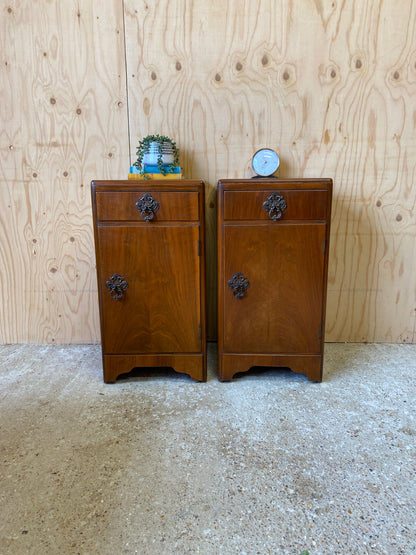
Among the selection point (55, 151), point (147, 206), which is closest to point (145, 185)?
point (147, 206)

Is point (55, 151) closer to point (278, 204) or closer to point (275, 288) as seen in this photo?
point (278, 204)

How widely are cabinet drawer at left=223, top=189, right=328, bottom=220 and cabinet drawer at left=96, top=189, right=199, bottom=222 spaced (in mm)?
152

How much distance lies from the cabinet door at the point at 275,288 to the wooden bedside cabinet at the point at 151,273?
14 cm

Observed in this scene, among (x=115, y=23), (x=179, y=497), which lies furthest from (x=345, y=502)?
(x=115, y=23)

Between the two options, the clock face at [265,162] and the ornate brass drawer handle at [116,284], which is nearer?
the ornate brass drawer handle at [116,284]

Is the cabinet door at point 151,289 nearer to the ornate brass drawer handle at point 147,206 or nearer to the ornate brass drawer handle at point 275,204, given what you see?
the ornate brass drawer handle at point 147,206

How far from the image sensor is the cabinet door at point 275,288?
1529mm

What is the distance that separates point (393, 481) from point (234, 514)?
496 millimetres

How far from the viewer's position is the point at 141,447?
3.96 feet

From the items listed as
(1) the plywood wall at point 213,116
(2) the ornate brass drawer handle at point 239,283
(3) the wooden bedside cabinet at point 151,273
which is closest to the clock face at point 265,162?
(1) the plywood wall at point 213,116

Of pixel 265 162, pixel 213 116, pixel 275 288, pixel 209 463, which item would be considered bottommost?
pixel 209 463

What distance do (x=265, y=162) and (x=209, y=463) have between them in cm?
137

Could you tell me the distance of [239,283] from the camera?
1559mm

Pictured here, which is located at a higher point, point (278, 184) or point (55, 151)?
point (55, 151)
